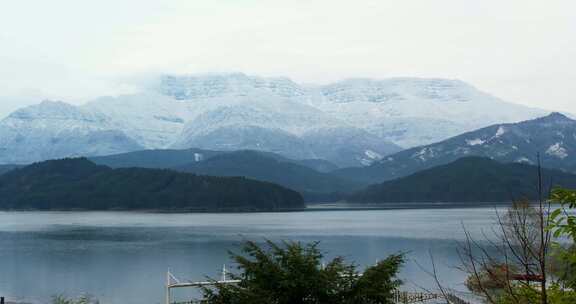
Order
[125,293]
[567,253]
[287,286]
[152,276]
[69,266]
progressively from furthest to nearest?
1. [69,266]
2. [152,276]
3. [125,293]
4. [287,286]
5. [567,253]

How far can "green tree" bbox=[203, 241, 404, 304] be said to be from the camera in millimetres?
16203

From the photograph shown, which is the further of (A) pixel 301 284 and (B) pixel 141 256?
(B) pixel 141 256

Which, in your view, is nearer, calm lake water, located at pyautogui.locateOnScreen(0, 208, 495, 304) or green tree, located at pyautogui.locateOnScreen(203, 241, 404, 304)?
green tree, located at pyautogui.locateOnScreen(203, 241, 404, 304)

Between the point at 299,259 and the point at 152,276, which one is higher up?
the point at 299,259

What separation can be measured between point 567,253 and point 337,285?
30.2 feet

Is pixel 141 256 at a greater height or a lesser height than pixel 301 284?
lesser

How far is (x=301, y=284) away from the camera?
1609 cm

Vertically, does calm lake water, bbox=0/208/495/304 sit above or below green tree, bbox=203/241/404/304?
below

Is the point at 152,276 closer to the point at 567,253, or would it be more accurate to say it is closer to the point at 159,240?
the point at 159,240

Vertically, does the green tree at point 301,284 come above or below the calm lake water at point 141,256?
above

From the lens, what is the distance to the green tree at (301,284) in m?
16.2

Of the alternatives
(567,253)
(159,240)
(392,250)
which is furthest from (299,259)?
(159,240)

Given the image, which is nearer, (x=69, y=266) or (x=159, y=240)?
(x=69, y=266)

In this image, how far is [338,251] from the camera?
296 feet
